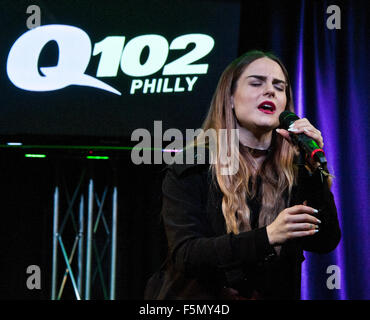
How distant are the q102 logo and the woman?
91 cm

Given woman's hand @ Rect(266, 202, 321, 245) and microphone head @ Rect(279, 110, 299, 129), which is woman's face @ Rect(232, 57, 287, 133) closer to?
microphone head @ Rect(279, 110, 299, 129)

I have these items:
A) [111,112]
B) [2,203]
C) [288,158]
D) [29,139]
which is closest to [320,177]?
[288,158]

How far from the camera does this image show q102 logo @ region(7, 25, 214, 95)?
2.90 meters

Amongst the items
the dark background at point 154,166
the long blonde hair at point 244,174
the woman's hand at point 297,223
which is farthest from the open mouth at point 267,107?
the dark background at point 154,166

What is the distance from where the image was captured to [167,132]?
2.87 meters

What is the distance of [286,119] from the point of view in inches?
68.0

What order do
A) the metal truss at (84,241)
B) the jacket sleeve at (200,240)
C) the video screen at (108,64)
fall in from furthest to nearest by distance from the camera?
the metal truss at (84,241) → the video screen at (108,64) → the jacket sleeve at (200,240)

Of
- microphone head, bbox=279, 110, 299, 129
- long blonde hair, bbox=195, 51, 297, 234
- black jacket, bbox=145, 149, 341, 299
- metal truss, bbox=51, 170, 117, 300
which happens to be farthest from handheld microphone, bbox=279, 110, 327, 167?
metal truss, bbox=51, 170, 117, 300

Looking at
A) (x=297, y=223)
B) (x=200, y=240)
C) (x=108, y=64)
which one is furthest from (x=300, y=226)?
(x=108, y=64)

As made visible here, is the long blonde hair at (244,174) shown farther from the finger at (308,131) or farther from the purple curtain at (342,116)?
the purple curtain at (342,116)

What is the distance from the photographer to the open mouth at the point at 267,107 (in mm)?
1924

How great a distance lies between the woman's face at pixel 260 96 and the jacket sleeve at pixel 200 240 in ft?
0.87

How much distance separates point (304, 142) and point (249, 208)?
1.21ft

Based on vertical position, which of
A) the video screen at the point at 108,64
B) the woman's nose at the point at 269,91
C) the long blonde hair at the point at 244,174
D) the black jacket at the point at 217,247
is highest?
the video screen at the point at 108,64
